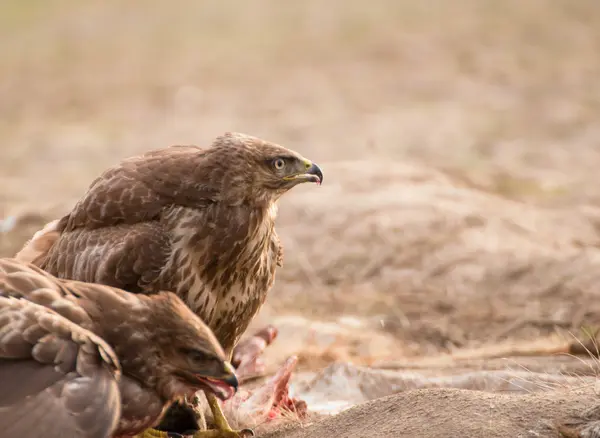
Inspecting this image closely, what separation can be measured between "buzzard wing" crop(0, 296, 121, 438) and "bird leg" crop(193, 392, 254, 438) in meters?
1.26

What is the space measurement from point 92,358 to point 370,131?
10.0 metres

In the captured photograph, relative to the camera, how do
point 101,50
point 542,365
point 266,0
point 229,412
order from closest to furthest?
1. point 229,412
2. point 542,365
3. point 101,50
4. point 266,0

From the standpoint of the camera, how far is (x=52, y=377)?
4301mm

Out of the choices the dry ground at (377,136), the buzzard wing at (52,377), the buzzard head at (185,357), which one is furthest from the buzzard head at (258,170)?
the buzzard wing at (52,377)

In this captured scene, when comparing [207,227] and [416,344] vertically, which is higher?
[207,227]

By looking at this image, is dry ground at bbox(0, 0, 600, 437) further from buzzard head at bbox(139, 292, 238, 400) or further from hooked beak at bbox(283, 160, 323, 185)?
hooked beak at bbox(283, 160, 323, 185)

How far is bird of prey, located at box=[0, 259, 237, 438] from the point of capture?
4.23 meters

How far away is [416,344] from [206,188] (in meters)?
2.88

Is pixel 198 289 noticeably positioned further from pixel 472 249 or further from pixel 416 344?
pixel 472 249

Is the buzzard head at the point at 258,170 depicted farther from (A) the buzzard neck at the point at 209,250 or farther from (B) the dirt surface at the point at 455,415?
(B) the dirt surface at the point at 455,415

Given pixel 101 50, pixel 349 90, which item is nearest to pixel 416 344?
pixel 349 90

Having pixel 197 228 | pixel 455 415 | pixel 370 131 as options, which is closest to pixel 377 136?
pixel 370 131

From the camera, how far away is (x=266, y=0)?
2094 cm

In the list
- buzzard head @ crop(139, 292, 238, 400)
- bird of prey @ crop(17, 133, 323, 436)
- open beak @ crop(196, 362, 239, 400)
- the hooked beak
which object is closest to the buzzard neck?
bird of prey @ crop(17, 133, 323, 436)
